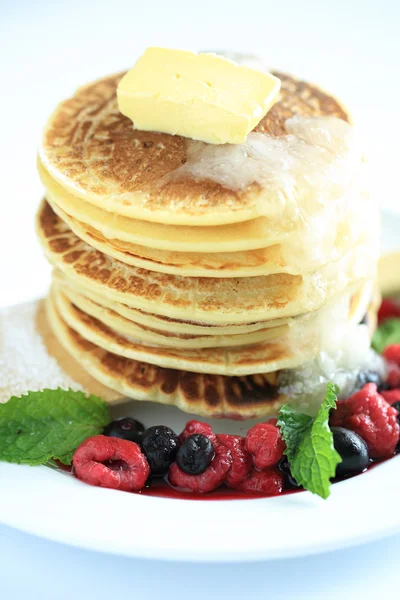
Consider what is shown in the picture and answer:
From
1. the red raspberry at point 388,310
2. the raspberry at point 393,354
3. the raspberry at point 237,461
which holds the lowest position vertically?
the red raspberry at point 388,310

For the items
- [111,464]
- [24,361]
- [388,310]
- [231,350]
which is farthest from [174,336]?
[388,310]

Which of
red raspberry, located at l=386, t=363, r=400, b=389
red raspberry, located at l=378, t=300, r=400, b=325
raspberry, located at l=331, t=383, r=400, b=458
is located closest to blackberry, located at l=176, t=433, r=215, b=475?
raspberry, located at l=331, t=383, r=400, b=458

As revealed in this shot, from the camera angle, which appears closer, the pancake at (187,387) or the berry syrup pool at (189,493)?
the berry syrup pool at (189,493)

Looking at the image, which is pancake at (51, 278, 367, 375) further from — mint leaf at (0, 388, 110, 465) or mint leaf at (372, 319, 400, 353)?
mint leaf at (372, 319, 400, 353)

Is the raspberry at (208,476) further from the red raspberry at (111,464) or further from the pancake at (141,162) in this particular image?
the pancake at (141,162)

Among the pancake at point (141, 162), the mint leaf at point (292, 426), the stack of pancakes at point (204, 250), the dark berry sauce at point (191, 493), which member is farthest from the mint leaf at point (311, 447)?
the pancake at point (141, 162)

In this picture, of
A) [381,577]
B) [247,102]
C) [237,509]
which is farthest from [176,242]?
[381,577]
